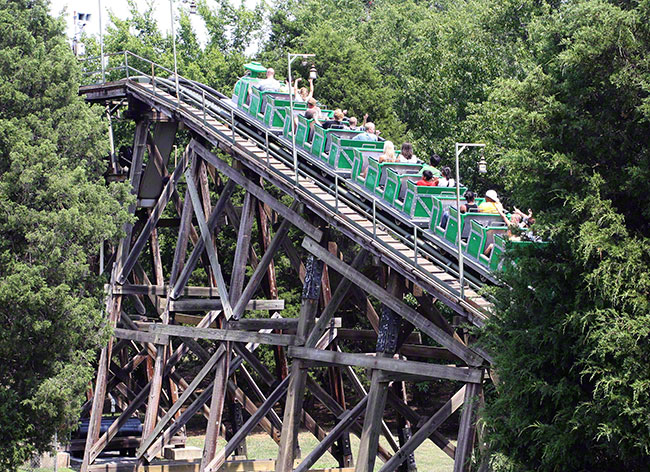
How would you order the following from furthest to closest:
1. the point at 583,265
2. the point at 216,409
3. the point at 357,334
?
the point at 357,334 < the point at 216,409 < the point at 583,265

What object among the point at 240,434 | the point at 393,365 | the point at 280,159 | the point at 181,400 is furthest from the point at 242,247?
the point at 393,365

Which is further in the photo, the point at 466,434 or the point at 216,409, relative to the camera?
the point at 216,409

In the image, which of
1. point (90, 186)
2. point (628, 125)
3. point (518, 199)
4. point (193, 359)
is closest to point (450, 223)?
point (518, 199)

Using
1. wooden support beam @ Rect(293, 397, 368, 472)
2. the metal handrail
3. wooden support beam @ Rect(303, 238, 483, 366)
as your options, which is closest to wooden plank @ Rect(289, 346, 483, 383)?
wooden support beam @ Rect(303, 238, 483, 366)

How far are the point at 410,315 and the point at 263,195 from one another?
4846 mm

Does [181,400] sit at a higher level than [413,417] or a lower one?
lower

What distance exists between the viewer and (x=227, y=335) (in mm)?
20641

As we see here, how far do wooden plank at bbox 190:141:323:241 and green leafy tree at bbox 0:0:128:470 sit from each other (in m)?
2.00

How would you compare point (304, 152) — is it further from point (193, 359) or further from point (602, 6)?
point (193, 359)

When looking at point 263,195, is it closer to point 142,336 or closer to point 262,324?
point 262,324

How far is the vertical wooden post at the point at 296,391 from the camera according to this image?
18.8 metres

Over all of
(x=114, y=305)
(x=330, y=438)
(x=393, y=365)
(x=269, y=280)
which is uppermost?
(x=393, y=365)

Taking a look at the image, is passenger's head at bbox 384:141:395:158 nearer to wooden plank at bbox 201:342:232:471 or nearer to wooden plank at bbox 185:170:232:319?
wooden plank at bbox 185:170:232:319

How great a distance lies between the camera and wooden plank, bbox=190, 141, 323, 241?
62.4ft
